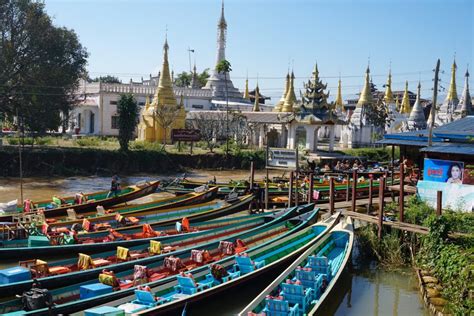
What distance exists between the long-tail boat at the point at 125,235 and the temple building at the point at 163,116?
26.3m

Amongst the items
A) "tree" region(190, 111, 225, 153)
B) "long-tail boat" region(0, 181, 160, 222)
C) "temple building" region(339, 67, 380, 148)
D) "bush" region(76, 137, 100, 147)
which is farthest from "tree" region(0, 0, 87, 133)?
"temple building" region(339, 67, 380, 148)

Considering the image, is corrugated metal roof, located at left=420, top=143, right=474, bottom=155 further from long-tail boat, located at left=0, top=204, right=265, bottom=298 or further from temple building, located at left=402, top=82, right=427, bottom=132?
temple building, located at left=402, top=82, right=427, bottom=132

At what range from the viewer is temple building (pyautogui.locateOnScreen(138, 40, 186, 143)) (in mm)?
48188

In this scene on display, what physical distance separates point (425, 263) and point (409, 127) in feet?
125

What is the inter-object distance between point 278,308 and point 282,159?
12.4 metres

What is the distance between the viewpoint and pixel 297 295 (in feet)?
39.6

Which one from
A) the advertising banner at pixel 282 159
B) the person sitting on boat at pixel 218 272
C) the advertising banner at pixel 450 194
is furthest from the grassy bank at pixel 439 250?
the person sitting on boat at pixel 218 272

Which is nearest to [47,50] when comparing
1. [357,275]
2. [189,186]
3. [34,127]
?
[34,127]

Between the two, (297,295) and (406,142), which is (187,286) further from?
(406,142)

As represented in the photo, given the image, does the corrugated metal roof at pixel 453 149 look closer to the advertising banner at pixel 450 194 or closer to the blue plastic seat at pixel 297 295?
the advertising banner at pixel 450 194

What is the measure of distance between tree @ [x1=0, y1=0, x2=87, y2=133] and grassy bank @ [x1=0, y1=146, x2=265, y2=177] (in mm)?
2474

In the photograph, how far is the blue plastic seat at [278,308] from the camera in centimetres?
1117

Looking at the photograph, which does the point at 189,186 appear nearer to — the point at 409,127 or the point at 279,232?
the point at 279,232

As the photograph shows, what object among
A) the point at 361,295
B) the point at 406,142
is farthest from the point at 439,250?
the point at 406,142
